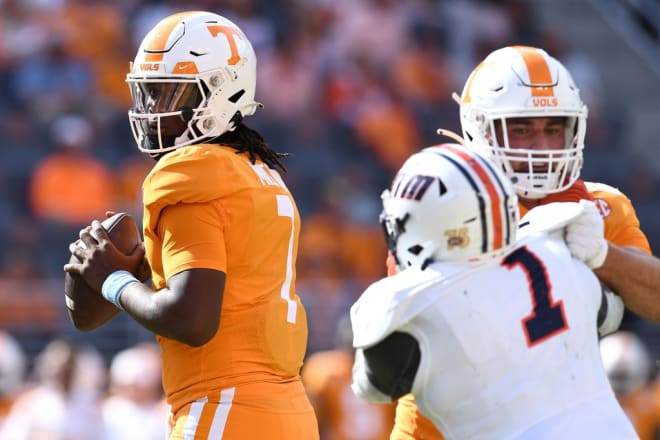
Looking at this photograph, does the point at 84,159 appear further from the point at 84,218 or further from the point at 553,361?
the point at 553,361

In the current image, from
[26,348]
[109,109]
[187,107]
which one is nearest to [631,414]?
[26,348]

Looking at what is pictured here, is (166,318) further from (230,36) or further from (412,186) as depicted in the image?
(230,36)

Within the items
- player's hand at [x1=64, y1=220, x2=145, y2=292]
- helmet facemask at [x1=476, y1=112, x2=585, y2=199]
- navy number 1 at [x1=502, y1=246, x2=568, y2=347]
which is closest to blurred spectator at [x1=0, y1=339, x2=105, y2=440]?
player's hand at [x1=64, y1=220, x2=145, y2=292]

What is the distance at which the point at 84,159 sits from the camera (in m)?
9.77

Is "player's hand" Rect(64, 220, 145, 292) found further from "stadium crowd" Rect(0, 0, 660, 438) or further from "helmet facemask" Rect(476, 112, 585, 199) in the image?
"stadium crowd" Rect(0, 0, 660, 438)

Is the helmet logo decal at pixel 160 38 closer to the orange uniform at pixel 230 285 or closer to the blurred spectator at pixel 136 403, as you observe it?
the orange uniform at pixel 230 285

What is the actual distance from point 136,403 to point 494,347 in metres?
5.74

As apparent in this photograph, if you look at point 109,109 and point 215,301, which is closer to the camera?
point 215,301

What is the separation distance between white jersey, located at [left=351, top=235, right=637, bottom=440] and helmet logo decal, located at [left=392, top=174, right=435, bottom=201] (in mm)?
170

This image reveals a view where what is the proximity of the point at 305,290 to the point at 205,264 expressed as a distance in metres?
A: 5.91

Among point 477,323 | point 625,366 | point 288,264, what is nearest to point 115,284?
point 288,264

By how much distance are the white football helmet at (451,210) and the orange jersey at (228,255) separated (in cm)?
63

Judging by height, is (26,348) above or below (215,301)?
below

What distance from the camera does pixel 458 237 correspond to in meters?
2.82
